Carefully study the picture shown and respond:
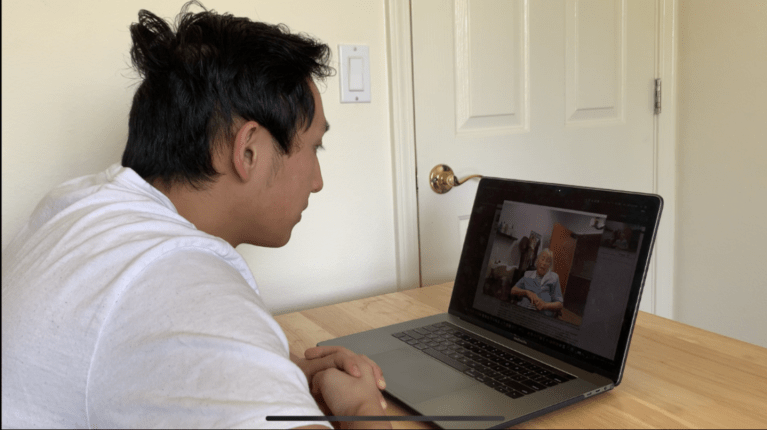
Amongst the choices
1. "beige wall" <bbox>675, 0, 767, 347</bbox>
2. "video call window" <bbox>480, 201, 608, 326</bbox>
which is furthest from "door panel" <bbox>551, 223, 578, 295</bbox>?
"beige wall" <bbox>675, 0, 767, 347</bbox>

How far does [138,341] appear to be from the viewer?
47cm

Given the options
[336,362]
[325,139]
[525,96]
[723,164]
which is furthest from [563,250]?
[723,164]

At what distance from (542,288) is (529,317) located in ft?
0.16

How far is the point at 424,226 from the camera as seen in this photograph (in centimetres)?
140

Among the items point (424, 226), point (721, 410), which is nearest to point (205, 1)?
point (424, 226)

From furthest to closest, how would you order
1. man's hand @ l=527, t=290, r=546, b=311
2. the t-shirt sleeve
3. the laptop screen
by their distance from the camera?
man's hand @ l=527, t=290, r=546, b=311 < the laptop screen < the t-shirt sleeve

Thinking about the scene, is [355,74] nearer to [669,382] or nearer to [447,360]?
[447,360]

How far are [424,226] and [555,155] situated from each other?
0.41 m

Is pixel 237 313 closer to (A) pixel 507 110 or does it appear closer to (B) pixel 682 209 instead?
(A) pixel 507 110

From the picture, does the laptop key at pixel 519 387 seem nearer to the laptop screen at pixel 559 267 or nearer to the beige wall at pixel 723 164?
the laptop screen at pixel 559 267

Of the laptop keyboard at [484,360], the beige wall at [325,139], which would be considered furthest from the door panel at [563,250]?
the beige wall at [325,139]

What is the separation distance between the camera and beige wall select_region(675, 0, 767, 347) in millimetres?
1560

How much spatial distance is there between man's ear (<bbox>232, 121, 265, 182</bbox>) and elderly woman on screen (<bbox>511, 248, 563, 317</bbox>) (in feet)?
1.48

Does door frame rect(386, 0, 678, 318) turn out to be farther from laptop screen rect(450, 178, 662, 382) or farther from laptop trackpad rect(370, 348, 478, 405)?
laptop trackpad rect(370, 348, 478, 405)
